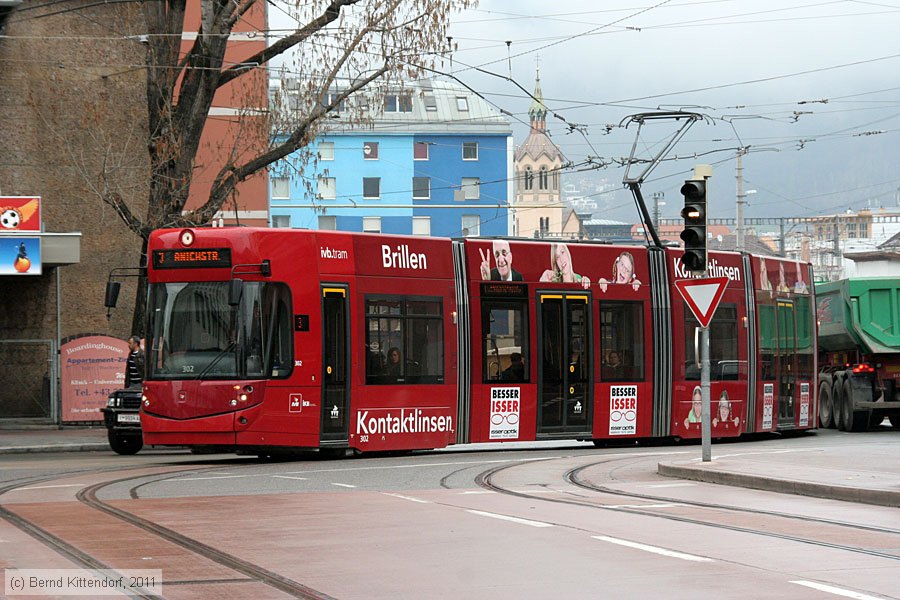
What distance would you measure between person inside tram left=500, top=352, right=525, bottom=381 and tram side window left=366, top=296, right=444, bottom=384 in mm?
1291

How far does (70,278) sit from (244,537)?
23293 mm

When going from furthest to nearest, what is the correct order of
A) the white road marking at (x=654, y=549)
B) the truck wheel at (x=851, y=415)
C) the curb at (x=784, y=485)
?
1. the truck wheel at (x=851, y=415)
2. the curb at (x=784, y=485)
3. the white road marking at (x=654, y=549)

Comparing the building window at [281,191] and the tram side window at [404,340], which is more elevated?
the building window at [281,191]

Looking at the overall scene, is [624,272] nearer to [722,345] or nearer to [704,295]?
[722,345]

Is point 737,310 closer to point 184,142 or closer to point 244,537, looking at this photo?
point 184,142

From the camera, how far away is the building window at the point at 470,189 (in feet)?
303

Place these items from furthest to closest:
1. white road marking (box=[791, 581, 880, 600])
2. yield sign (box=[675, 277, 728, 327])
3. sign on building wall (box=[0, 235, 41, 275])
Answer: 1. sign on building wall (box=[0, 235, 41, 275])
2. yield sign (box=[675, 277, 728, 327])
3. white road marking (box=[791, 581, 880, 600])

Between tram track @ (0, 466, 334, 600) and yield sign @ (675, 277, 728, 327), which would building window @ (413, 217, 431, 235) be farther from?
tram track @ (0, 466, 334, 600)

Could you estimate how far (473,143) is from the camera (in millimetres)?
93250

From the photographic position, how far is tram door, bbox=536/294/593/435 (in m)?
23.2

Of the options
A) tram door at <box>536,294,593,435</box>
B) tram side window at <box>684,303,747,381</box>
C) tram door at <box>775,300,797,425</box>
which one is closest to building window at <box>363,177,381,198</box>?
tram door at <box>775,300,797,425</box>

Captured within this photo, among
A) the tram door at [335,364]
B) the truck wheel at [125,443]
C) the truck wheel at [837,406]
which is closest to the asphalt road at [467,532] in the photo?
the tram door at [335,364]

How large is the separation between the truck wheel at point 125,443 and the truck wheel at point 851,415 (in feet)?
50.2

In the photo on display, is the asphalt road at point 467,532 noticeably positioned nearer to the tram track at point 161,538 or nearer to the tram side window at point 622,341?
the tram track at point 161,538
